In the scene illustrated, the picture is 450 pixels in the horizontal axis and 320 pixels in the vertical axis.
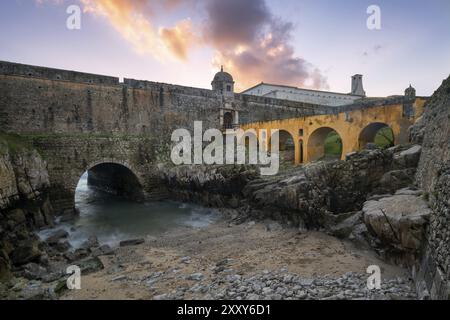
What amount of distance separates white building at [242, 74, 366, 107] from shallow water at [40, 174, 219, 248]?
25.4 m

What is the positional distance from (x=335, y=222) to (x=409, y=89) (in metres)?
20.2

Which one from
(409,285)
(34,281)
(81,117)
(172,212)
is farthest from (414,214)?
(81,117)

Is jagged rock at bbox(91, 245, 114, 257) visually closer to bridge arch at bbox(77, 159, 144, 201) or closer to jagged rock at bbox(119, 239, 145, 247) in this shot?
jagged rock at bbox(119, 239, 145, 247)

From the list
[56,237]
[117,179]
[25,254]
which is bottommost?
[56,237]

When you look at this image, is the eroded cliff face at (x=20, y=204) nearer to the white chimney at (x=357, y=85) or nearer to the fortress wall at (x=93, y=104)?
the fortress wall at (x=93, y=104)

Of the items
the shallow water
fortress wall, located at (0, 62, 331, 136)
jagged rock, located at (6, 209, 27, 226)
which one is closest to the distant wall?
the shallow water

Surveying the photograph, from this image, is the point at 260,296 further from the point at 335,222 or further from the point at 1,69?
the point at 1,69

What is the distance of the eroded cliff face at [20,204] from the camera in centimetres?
920

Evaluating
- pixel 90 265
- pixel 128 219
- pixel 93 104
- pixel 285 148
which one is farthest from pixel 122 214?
pixel 285 148

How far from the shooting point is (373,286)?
6.02m

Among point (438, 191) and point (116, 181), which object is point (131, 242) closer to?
point (438, 191)

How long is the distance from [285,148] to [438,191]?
16.1m

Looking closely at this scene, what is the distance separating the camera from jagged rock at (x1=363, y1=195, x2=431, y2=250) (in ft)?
19.9

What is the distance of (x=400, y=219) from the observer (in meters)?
6.39
